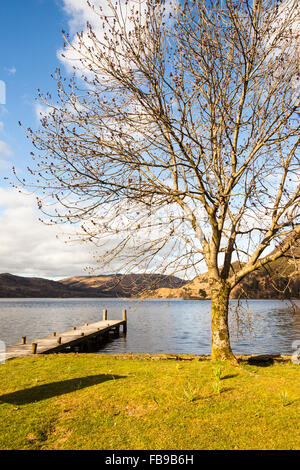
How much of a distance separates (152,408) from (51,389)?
121 inches

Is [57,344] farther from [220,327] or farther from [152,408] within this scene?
[152,408]

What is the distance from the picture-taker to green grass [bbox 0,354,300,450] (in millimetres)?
5523

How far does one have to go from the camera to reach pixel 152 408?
22.4 feet

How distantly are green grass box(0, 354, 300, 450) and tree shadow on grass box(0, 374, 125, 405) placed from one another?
2 cm

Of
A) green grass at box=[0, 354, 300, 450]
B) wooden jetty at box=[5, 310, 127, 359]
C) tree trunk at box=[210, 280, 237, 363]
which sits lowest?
wooden jetty at box=[5, 310, 127, 359]

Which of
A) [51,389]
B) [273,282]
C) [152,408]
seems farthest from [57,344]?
[273,282]

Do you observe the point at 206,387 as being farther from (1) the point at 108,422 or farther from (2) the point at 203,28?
(2) the point at 203,28

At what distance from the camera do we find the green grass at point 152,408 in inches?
217

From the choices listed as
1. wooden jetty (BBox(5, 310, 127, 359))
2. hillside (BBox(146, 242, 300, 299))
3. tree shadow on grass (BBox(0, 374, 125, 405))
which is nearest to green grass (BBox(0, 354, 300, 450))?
tree shadow on grass (BBox(0, 374, 125, 405))

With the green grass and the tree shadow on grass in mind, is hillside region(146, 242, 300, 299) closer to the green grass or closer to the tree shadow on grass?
the green grass

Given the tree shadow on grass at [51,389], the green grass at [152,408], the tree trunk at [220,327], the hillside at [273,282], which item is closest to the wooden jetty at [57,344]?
the green grass at [152,408]

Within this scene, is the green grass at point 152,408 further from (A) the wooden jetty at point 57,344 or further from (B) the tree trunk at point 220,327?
(A) the wooden jetty at point 57,344

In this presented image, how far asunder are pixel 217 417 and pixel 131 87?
8.59 m
